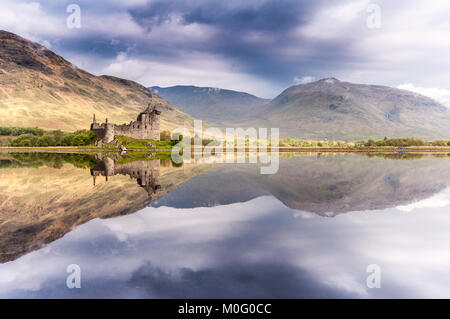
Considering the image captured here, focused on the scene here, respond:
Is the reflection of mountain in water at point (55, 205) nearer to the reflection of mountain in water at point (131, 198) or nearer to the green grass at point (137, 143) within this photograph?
the reflection of mountain in water at point (131, 198)

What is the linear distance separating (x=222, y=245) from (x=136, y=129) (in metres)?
83.2

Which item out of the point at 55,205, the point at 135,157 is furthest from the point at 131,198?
the point at 135,157

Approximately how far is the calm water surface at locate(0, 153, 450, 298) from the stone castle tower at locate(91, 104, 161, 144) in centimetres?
6899

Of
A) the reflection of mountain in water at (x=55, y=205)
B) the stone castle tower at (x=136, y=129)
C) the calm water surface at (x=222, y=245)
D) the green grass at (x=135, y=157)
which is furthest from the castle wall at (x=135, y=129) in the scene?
the calm water surface at (x=222, y=245)

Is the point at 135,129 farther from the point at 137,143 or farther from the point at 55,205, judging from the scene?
the point at 55,205

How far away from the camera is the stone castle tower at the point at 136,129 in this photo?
79750mm

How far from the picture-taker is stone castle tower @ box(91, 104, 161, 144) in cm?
7975

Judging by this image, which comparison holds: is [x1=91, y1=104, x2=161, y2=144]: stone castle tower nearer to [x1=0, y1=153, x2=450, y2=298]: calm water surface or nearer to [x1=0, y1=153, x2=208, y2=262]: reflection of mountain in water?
[x1=0, y1=153, x2=208, y2=262]: reflection of mountain in water

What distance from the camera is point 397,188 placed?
17.3 m

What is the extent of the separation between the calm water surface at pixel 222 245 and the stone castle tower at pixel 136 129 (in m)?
69.0

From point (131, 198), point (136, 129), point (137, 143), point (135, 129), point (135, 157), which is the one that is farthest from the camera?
point (136, 129)

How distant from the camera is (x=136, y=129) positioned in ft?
284
